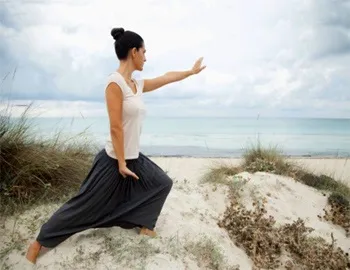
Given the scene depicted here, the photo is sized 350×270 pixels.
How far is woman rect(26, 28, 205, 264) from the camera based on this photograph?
4047 mm

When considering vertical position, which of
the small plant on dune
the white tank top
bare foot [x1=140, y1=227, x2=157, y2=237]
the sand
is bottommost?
the small plant on dune

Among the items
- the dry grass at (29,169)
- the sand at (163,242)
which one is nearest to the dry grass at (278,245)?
the sand at (163,242)

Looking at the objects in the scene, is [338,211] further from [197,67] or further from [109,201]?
[109,201]

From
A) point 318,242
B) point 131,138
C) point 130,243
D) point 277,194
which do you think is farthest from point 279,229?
point 131,138

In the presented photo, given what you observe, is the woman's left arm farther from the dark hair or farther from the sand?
the sand

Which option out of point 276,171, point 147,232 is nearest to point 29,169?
point 147,232

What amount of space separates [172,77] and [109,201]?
5.35 ft

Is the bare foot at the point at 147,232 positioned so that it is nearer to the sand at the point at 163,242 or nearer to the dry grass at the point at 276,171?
the sand at the point at 163,242

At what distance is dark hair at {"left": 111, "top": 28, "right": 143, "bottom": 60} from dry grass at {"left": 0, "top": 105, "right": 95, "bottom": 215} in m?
2.06

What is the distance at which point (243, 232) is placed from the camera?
18.0ft

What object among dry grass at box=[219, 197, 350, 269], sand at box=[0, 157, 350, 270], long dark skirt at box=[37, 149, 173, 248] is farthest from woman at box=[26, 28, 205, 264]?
dry grass at box=[219, 197, 350, 269]

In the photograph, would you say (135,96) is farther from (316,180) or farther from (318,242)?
(316,180)

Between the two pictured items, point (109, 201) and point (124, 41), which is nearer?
point (124, 41)

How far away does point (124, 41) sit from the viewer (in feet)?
13.5
